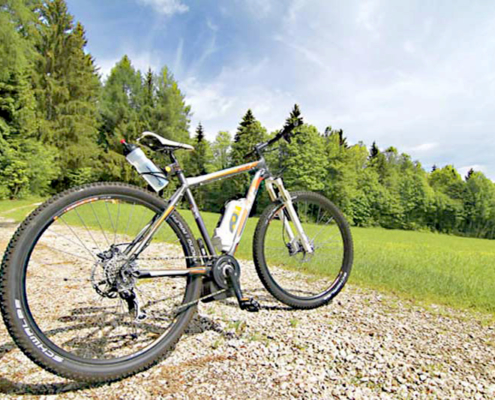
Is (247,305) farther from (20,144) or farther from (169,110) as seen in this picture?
(169,110)

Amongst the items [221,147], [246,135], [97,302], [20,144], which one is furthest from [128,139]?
[97,302]

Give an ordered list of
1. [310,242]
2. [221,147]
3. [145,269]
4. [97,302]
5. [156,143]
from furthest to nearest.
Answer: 1. [221,147]
2. [310,242]
3. [97,302]
4. [156,143]
5. [145,269]

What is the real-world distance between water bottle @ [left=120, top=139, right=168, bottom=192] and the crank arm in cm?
56

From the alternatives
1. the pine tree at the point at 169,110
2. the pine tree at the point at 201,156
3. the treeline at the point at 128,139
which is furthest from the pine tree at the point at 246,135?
the pine tree at the point at 169,110

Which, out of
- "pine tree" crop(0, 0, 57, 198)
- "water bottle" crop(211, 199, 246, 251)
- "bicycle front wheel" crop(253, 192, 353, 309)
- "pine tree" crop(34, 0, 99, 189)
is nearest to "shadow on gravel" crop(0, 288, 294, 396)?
"bicycle front wheel" crop(253, 192, 353, 309)

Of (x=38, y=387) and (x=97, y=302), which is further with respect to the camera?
(x=97, y=302)

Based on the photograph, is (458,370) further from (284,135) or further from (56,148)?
(56,148)

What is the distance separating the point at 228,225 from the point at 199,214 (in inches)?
11.4

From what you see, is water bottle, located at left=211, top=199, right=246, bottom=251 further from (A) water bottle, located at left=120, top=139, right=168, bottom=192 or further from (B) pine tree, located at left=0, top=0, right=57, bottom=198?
(B) pine tree, located at left=0, top=0, right=57, bottom=198

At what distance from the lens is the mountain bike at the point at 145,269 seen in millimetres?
1646

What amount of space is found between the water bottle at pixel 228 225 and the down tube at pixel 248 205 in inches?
1.2

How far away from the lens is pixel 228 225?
2551 millimetres

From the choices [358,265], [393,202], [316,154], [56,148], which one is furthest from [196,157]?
[358,265]

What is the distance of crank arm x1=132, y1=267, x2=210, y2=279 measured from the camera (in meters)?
2.01
